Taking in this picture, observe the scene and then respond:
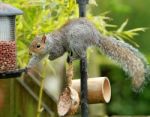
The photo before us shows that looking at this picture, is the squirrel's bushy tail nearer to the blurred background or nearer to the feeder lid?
the feeder lid

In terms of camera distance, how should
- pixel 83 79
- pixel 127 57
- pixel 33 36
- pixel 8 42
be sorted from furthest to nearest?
pixel 33 36, pixel 8 42, pixel 127 57, pixel 83 79

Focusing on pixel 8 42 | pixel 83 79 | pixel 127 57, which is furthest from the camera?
pixel 8 42

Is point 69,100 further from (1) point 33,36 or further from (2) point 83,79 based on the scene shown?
(1) point 33,36

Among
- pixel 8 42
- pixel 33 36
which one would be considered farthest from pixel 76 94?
pixel 33 36

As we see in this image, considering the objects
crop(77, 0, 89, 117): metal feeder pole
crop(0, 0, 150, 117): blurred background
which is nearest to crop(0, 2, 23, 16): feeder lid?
crop(77, 0, 89, 117): metal feeder pole

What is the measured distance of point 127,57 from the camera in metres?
2.99

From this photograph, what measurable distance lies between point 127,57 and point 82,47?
0.65 feet

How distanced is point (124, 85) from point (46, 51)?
14.8 feet

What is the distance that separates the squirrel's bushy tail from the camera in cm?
290

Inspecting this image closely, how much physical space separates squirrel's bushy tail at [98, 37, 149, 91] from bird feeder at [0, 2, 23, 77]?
1.39 feet

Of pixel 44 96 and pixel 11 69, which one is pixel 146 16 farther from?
pixel 11 69

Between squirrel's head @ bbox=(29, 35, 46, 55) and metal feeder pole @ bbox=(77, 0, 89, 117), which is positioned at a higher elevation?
squirrel's head @ bbox=(29, 35, 46, 55)

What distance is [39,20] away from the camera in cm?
390

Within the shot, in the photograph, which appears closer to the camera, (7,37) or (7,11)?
(7,11)
